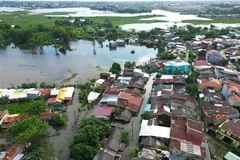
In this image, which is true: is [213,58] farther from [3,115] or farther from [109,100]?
[3,115]

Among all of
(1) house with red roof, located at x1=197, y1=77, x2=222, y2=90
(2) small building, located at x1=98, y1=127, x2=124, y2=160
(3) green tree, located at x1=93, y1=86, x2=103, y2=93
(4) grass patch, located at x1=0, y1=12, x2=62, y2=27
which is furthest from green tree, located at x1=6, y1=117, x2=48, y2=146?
(4) grass patch, located at x1=0, y1=12, x2=62, y2=27

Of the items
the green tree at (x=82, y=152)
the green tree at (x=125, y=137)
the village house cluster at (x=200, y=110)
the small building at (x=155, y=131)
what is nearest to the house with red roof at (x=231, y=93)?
the village house cluster at (x=200, y=110)

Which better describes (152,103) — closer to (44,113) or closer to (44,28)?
(44,113)

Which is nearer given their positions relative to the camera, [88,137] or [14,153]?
[14,153]

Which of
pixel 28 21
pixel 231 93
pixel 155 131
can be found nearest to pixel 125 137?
pixel 155 131

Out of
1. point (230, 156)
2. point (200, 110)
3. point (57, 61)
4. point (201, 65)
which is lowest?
point (57, 61)

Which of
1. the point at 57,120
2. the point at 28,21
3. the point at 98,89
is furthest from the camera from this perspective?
the point at 28,21

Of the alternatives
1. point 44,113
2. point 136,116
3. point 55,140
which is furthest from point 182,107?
point 44,113
